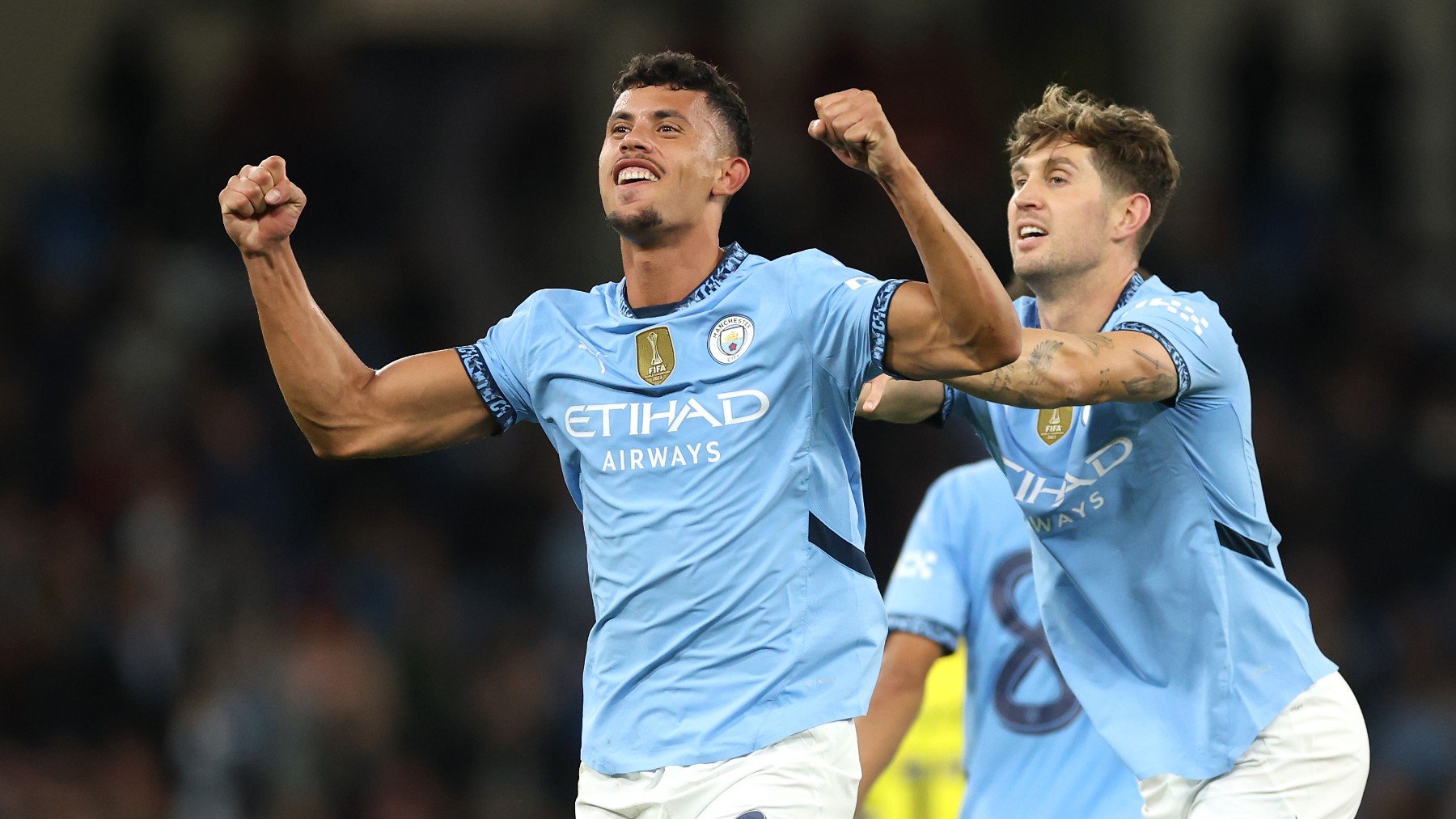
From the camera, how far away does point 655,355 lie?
4.38 meters

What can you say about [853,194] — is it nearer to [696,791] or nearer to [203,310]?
[203,310]

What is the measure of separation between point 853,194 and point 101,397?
4.87 m

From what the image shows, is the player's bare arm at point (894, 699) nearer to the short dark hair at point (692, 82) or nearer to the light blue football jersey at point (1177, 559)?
the light blue football jersey at point (1177, 559)

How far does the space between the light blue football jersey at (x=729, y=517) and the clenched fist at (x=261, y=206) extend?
2.42ft

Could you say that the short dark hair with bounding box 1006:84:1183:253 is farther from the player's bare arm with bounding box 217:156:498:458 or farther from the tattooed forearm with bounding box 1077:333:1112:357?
the player's bare arm with bounding box 217:156:498:458

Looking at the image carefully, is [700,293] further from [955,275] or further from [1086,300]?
[1086,300]

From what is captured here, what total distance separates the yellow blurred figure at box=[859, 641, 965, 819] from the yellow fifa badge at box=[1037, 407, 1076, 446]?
2462 mm

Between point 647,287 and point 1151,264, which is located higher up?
point 647,287

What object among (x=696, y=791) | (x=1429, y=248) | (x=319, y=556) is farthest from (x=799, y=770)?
(x=1429, y=248)

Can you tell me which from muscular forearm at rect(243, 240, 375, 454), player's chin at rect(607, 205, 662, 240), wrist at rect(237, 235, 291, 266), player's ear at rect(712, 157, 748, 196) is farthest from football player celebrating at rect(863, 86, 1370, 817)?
wrist at rect(237, 235, 291, 266)

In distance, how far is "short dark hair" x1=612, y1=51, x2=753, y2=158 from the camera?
466cm

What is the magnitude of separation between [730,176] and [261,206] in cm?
111

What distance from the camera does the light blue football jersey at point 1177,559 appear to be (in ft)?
15.7

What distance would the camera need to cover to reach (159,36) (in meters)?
13.4
